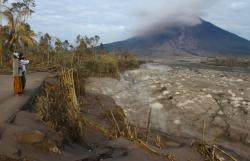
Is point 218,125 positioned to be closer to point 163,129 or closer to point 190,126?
point 190,126

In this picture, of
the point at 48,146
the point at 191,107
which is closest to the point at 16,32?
the point at 191,107

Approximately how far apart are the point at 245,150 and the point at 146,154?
608 cm

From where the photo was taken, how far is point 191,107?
2231cm

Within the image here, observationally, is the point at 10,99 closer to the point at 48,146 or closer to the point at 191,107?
the point at 48,146

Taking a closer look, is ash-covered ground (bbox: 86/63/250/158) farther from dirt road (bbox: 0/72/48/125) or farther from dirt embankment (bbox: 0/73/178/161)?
dirt road (bbox: 0/72/48/125)

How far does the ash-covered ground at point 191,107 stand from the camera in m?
17.6

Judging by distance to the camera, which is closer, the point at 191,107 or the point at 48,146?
the point at 48,146

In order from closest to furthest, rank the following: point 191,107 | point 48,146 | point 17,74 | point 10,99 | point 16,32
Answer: point 48,146, point 10,99, point 17,74, point 191,107, point 16,32

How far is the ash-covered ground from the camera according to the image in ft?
57.6

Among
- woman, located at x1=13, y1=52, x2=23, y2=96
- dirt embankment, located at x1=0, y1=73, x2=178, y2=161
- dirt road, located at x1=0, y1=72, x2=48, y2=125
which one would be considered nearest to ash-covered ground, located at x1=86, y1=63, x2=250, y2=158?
dirt embankment, located at x1=0, y1=73, x2=178, y2=161

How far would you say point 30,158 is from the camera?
401 inches

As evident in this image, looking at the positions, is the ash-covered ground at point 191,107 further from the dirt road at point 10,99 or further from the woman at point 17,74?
the woman at point 17,74

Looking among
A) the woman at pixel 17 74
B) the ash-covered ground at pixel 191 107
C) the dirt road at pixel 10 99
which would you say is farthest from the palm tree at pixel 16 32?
the woman at pixel 17 74

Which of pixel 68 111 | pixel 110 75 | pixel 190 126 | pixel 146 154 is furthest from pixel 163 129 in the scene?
pixel 110 75
